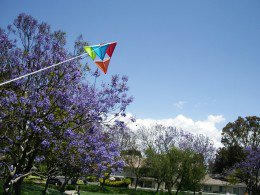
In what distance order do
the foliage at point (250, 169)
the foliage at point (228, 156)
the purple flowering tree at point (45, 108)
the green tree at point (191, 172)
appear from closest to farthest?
the purple flowering tree at point (45, 108)
the foliage at point (250, 169)
the green tree at point (191, 172)
the foliage at point (228, 156)

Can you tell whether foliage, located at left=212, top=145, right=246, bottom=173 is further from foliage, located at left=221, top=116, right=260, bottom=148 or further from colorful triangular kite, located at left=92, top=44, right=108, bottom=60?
colorful triangular kite, located at left=92, top=44, right=108, bottom=60

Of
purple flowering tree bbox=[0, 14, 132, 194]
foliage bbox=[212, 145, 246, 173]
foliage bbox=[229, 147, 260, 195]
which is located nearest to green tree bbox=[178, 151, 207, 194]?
foliage bbox=[229, 147, 260, 195]

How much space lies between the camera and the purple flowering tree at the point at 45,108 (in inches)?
414

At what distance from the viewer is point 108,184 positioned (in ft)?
206

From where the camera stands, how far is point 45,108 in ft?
34.9

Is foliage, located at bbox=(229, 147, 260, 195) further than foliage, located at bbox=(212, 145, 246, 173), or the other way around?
foliage, located at bbox=(212, 145, 246, 173)

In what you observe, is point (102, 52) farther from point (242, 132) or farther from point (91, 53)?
point (242, 132)

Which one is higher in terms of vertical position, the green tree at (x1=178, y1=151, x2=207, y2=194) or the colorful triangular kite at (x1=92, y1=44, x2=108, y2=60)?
the colorful triangular kite at (x1=92, y1=44, x2=108, y2=60)

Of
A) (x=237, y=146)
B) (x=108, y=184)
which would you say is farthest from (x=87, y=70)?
(x=237, y=146)

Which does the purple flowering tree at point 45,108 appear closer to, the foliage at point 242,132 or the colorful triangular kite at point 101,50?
the colorful triangular kite at point 101,50

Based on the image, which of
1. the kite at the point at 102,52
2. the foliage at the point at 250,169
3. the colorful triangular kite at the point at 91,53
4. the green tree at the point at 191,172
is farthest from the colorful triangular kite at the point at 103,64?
the green tree at the point at 191,172

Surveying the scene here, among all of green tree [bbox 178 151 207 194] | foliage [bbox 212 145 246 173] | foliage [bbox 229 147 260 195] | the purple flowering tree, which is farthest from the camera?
foliage [bbox 212 145 246 173]

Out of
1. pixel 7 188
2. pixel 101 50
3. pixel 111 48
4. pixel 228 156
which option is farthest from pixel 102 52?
pixel 228 156

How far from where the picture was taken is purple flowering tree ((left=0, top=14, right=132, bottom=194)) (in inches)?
414
